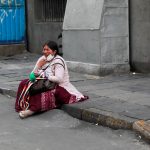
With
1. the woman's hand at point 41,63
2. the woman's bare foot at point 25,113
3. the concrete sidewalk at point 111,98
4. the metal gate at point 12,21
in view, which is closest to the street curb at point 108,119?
the concrete sidewalk at point 111,98

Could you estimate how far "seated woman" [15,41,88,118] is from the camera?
7531 mm

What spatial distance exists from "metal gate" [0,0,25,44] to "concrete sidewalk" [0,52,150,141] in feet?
10.4

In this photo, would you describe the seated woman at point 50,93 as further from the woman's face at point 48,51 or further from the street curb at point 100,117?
the street curb at point 100,117

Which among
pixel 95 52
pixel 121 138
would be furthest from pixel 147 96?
pixel 95 52

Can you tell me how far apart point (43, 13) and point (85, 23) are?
4.77m

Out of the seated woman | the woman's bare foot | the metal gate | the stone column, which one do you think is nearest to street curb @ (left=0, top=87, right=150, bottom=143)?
the seated woman

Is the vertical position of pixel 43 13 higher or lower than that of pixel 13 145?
higher

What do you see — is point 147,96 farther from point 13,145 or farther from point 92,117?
point 13,145

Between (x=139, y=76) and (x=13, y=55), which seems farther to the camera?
(x=13, y=55)

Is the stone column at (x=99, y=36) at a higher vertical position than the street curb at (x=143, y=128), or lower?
higher

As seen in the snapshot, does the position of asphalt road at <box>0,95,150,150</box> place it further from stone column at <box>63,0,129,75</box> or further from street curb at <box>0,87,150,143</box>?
stone column at <box>63,0,129,75</box>

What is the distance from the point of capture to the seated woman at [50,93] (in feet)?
24.7

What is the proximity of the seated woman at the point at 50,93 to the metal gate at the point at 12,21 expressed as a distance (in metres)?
7.77

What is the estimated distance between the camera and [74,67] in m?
11.5
